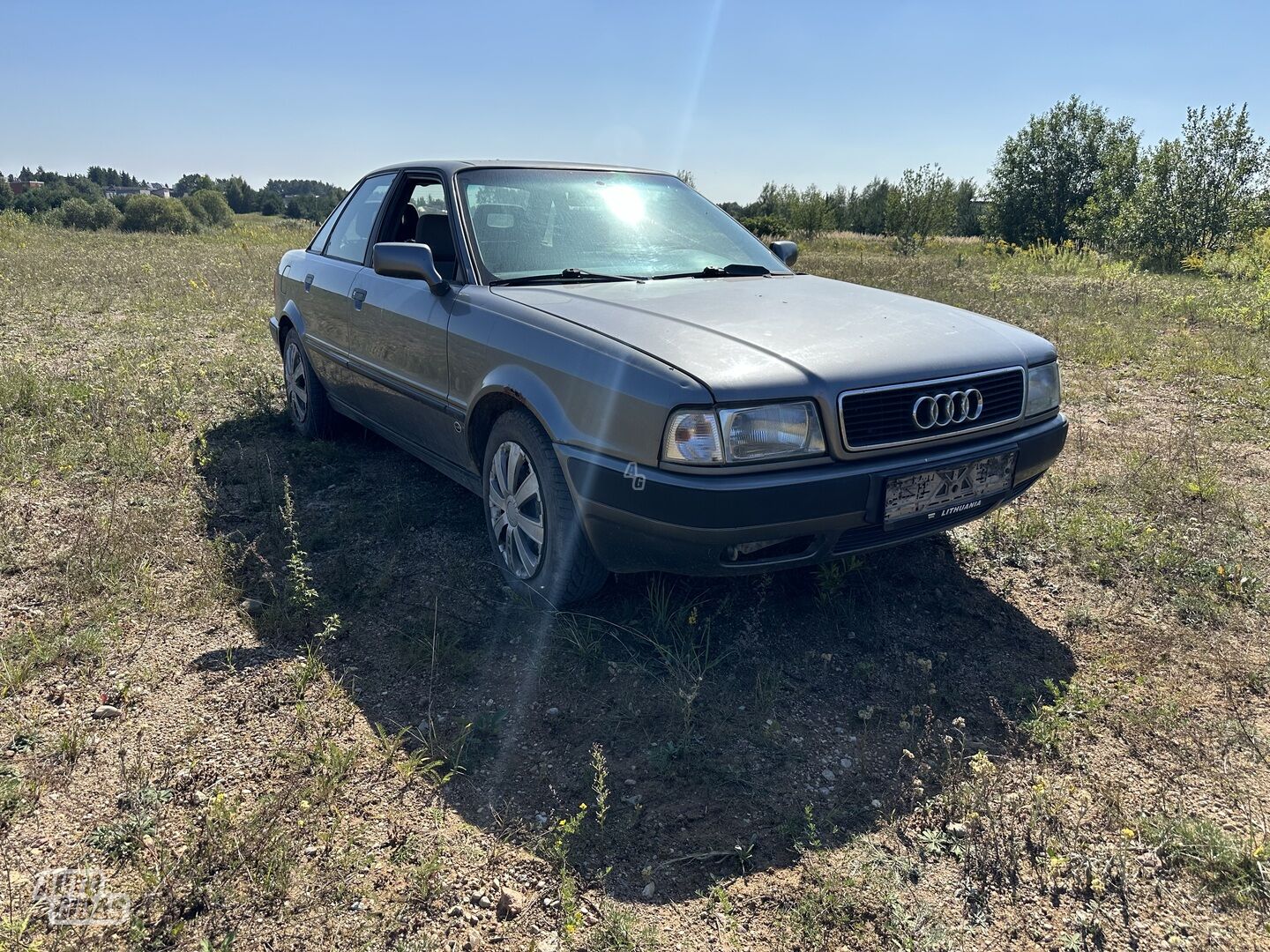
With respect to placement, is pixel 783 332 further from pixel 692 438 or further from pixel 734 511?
pixel 734 511

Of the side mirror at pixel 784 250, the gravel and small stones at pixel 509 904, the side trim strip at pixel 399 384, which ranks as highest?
the side mirror at pixel 784 250

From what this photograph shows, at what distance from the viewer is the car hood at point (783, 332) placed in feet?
8.13

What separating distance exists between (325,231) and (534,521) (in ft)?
9.62

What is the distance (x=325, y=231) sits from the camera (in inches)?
197

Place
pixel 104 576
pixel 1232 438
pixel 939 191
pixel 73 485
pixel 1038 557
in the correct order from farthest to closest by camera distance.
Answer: pixel 939 191 < pixel 1232 438 < pixel 73 485 < pixel 1038 557 < pixel 104 576

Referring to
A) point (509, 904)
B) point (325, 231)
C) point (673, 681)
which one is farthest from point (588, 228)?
point (509, 904)

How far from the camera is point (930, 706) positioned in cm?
264

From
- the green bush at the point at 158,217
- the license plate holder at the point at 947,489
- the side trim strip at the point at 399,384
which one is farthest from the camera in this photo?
the green bush at the point at 158,217

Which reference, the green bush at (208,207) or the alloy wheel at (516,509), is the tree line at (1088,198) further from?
the green bush at (208,207)

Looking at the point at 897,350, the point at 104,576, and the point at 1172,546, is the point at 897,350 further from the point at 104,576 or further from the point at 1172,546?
the point at 104,576

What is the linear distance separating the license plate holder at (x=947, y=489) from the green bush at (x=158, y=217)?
2840 cm

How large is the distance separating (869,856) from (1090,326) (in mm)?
8454

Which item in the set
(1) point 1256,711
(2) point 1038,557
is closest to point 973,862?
(1) point 1256,711

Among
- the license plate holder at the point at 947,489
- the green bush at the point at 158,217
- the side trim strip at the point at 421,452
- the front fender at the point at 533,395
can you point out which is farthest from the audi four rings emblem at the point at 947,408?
the green bush at the point at 158,217
